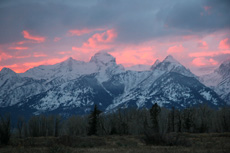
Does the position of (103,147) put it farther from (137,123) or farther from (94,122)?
(137,123)

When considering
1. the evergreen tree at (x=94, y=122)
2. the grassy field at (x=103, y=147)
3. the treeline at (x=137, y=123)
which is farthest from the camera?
the treeline at (x=137, y=123)

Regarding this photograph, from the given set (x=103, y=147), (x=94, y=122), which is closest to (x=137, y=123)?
(x=94, y=122)

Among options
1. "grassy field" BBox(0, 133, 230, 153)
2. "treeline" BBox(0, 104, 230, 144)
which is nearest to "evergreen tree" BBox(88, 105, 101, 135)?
"treeline" BBox(0, 104, 230, 144)

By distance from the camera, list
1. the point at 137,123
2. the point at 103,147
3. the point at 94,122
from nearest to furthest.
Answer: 1. the point at 103,147
2. the point at 94,122
3. the point at 137,123

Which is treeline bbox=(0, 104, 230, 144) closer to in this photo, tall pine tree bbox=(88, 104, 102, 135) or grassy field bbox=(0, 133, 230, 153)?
tall pine tree bbox=(88, 104, 102, 135)

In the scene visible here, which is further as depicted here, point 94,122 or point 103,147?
point 94,122

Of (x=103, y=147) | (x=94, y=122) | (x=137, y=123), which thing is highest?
(x=94, y=122)

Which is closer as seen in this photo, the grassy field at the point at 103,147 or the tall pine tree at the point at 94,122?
the grassy field at the point at 103,147

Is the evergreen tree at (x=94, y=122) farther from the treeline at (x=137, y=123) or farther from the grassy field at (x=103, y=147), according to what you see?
the grassy field at (x=103, y=147)

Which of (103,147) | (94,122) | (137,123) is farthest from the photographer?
(137,123)

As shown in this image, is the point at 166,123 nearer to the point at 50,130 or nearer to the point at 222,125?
the point at 222,125

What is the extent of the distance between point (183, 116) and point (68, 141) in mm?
80264

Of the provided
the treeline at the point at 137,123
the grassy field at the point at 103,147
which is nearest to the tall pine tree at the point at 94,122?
the treeline at the point at 137,123

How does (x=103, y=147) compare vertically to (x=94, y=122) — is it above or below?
below
